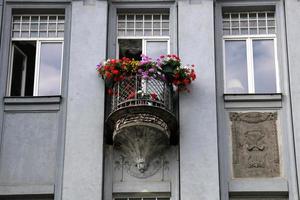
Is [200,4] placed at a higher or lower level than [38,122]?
higher

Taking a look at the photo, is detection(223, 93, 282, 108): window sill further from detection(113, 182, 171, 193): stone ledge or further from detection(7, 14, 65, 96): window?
detection(7, 14, 65, 96): window

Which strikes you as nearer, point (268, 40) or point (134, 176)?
point (134, 176)

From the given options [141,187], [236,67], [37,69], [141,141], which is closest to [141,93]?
[141,141]

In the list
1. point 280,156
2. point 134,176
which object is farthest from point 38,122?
point 280,156

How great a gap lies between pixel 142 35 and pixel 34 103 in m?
3.31

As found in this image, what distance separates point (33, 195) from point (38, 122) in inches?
72.8

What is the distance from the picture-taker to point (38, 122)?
18.8 m

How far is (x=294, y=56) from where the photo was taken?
19.2 metres

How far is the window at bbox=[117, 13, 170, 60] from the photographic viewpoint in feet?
64.8

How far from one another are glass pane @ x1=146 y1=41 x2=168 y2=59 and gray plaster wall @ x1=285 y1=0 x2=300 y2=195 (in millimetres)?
3120

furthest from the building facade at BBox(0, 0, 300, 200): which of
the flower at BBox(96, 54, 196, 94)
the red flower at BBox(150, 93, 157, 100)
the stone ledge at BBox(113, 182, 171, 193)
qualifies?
the flower at BBox(96, 54, 196, 94)

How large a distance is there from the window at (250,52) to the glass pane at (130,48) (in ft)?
7.22

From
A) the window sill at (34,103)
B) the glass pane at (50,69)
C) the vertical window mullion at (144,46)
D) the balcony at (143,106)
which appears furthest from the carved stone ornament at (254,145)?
the glass pane at (50,69)

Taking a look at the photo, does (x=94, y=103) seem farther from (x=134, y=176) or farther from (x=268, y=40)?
(x=268, y=40)
